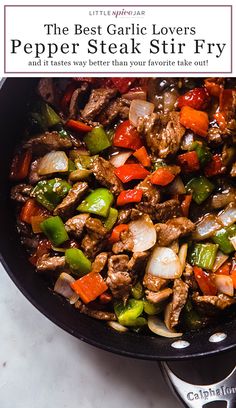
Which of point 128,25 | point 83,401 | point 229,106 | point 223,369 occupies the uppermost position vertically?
point 128,25

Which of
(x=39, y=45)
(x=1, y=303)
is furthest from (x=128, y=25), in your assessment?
(x=1, y=303)

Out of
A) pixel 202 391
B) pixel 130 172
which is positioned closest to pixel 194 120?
pixel 130 172

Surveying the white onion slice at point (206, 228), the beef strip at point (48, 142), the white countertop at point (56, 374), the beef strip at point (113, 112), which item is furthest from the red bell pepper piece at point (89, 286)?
the beef strip at point (113, 112)

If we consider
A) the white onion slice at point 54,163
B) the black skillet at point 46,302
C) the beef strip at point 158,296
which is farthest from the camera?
the white onion slice at point 54,163

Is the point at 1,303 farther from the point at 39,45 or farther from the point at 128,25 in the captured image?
the point at 128,25

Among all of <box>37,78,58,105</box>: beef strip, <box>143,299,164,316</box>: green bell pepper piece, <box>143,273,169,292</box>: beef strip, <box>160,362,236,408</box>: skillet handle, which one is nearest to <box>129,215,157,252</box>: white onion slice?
<box>143,273,169,292</box>: beef strip

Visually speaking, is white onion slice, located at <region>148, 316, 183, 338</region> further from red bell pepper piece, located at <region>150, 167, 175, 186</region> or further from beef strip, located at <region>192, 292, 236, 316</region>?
red bell pepper piece, located at <region>150, 167, 175, 186</region>

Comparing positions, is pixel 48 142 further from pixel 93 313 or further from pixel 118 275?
pixel 93 313

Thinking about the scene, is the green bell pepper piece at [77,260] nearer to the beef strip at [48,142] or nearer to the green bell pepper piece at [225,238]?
the beef strip at [48,142]
